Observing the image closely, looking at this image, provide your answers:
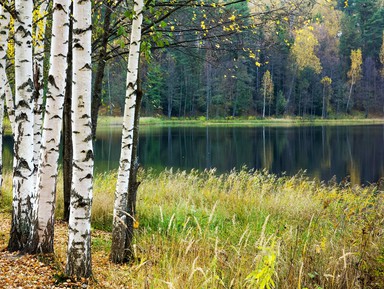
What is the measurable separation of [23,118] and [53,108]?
1.33 feet

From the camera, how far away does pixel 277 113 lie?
2464 inches

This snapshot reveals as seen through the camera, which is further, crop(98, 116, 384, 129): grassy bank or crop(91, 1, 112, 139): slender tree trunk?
crop(98, 116, 384, 129): grassy bank

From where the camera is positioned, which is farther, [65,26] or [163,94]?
[163,94]

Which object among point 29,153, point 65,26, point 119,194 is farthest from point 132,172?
point 65,26

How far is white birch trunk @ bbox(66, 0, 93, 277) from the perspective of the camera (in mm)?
3783

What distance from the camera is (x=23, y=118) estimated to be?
4637 mm

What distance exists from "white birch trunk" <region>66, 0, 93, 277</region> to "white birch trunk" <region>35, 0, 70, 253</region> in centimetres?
75

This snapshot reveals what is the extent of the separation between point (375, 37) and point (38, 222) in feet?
254

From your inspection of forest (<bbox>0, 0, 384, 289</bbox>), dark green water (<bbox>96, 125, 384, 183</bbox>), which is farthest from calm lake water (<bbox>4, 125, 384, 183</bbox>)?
forest (<bbox>0, 0, 384, 289</bbox>)

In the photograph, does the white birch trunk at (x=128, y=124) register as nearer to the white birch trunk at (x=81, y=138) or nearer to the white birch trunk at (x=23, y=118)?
the white birch trunk at (x=81, y=138)

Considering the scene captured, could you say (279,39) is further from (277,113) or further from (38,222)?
(277,113)

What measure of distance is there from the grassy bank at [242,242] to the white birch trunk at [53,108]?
31.6 inches

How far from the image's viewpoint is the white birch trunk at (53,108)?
448 centimetres

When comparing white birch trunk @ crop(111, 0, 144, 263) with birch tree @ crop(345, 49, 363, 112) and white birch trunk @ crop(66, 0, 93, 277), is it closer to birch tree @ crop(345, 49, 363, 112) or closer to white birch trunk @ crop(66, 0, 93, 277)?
white birch trunk @ crop(66, 0, 93, 277)
